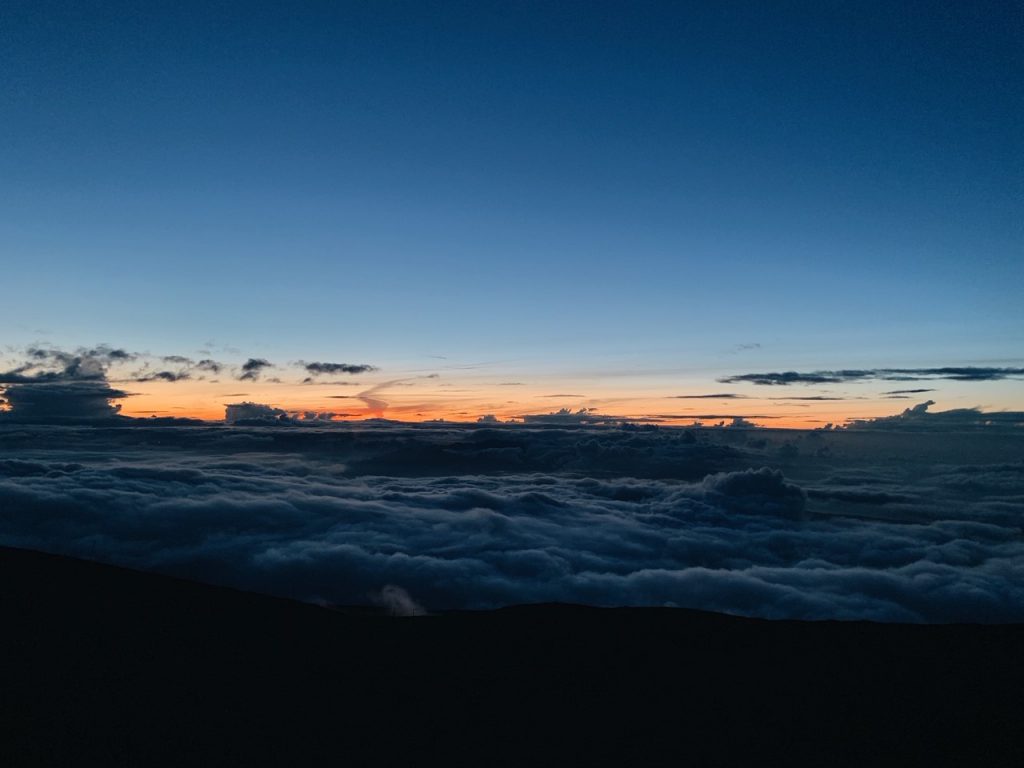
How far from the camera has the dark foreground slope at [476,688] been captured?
75.0ft

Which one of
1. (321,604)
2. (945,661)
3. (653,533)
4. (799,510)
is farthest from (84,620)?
(799,510)

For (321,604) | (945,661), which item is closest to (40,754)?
(321,604)

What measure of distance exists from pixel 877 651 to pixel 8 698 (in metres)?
59.7

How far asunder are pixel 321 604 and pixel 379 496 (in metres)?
53.0

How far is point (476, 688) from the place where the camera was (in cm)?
3003

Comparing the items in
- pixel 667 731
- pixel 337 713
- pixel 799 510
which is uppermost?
pixel 337 713

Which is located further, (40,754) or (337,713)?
(337,713)

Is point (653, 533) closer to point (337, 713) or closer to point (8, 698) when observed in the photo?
point (337, 713)

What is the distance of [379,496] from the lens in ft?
338

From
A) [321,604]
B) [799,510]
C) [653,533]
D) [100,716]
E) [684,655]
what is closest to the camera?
[100,716]

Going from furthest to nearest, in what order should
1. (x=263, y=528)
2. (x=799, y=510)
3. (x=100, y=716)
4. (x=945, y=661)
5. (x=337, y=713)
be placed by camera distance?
(x=799, y=510) < (x=263, y=528) < (x=945, y=661) < (x=337, y=713) < (x=100, y=716)

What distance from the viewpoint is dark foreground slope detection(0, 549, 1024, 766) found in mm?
22875

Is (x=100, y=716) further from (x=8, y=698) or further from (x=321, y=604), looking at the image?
(x=321, y=604)

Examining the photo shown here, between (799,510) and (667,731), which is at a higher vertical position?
(667,731)
